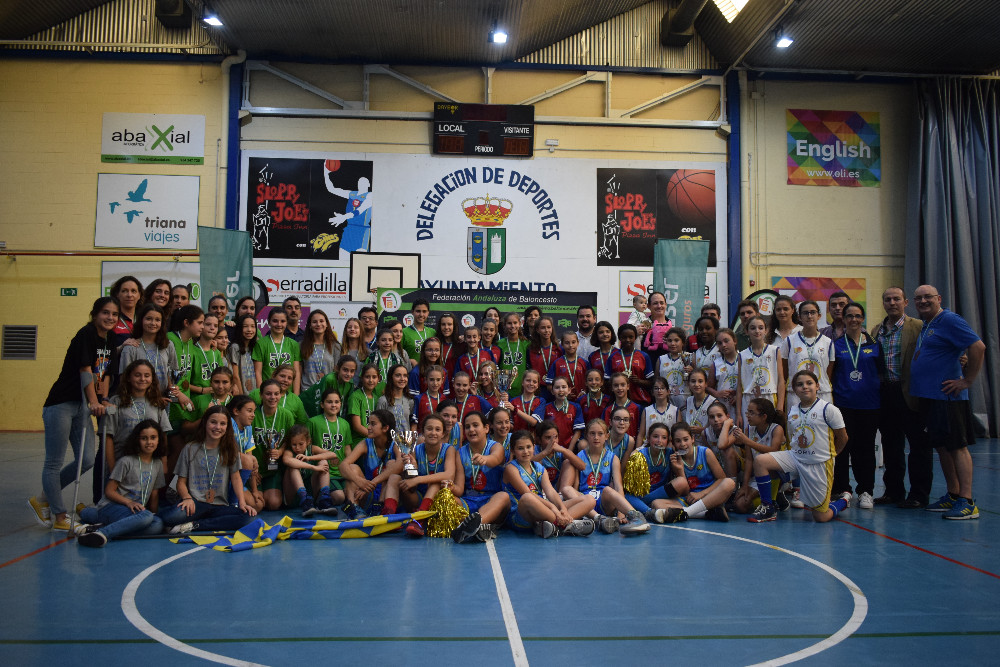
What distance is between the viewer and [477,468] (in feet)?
18.2

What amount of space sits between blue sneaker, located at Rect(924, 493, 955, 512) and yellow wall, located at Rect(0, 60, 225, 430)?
11586mm

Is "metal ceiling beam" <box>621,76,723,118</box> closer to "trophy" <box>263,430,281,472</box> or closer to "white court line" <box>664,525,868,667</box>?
"trophy" <box>263,430,281,472</box>

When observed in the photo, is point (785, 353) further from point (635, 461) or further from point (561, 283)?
point (561, 283)

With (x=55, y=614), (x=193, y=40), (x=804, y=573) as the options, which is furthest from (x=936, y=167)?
(x=55, y=614)

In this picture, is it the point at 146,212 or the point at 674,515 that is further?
the point at 146,212

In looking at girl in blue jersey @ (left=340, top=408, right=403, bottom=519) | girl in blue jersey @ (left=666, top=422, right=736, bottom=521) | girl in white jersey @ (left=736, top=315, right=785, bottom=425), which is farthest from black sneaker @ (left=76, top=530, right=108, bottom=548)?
girl in white jersey @ (left=736, top=315, right=785, bottom=425)

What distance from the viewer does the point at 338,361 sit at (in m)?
6.79

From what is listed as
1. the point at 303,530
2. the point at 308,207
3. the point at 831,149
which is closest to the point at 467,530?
the point at 303,530

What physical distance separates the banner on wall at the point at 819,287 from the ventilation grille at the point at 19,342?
13.5m

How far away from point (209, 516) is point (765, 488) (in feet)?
14.4

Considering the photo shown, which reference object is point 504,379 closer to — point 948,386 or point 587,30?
point 948,386

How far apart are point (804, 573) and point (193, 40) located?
13.1 metres

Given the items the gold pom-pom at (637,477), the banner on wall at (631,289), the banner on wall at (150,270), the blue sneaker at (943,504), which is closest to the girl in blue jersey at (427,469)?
the gold pom-pom at (637,477)

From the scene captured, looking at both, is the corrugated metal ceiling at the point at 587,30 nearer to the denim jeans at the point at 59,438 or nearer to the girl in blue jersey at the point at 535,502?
the denim jeans at the point at 59,438
